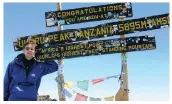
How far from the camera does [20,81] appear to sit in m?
3.00

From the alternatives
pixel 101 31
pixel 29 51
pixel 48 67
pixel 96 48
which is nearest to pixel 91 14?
pixel 101 31

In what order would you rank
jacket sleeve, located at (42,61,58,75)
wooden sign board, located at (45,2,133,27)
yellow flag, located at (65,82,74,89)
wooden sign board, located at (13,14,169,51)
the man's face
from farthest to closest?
yellow flag, located at (65,82,74,89) < wooden sign board, located at (45,2,133,27) < wooden sign board, located at (13,14,169,51) < jacket sleeve, located at (42,61,58,75) < the man's face

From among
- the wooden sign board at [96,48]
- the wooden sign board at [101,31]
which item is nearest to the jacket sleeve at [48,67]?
the wooden sign board at [96,48]

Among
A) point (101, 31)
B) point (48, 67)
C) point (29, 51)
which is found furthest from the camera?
point (101, 31)

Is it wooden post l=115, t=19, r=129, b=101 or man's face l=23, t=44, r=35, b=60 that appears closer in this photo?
man's face l=23, t=44, r=35, b=60

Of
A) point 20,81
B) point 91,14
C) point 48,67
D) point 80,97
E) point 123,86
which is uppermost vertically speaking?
point 91,14

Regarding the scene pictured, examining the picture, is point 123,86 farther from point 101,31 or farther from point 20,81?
point 20,81

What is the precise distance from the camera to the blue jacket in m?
2.99

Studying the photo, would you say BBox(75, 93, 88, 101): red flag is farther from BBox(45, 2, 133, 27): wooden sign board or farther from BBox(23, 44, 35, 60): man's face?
BBox(23, 44, 35, 60): man's face

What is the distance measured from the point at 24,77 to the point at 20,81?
6 centimetres

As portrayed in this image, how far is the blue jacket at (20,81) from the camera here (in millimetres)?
2994

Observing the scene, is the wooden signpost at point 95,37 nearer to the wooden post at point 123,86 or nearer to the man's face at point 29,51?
the wooden post at point 123,86

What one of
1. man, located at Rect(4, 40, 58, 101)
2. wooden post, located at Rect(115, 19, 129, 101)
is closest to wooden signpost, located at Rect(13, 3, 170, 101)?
wooden post, located at Rect(115, 19, 129, 101)

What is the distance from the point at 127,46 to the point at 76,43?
649mm
